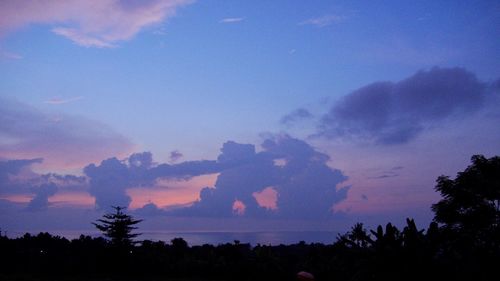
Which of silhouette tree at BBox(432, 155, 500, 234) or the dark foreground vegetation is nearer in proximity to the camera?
the dark foreground vegetation

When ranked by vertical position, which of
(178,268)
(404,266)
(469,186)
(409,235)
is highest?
(469,186)

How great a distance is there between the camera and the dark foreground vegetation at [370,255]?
6621 mm

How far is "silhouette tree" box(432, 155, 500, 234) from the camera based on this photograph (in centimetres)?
2462

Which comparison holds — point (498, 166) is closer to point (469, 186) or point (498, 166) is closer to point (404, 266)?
point (469, 186)

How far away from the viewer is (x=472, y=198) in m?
25.5

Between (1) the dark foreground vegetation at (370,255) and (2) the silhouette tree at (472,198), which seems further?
(2) the silhouette tree at (472,198)

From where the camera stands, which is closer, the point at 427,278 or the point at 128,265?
the point at 427,278

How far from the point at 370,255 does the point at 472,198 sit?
21.7 metres

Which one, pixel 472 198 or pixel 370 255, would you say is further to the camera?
pixel 472 198

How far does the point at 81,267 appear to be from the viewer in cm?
5347

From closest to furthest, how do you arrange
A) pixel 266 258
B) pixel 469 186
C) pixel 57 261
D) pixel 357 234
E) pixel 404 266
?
1. pixel 404 266
2. pixel 357 234
3. pixel 469 186
4. pixel 266 258
5. pixel 57 261

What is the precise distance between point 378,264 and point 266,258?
43.9m

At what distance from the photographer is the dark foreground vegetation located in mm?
6621

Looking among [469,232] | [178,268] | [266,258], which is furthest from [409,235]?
[178,268]
